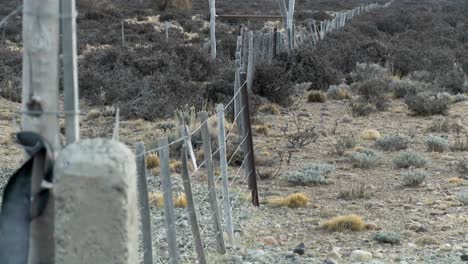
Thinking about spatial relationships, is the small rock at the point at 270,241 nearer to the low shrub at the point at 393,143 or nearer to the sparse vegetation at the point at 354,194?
the sparse vegetation at the point at 354,194

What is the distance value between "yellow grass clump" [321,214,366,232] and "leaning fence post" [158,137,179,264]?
10.8 feet

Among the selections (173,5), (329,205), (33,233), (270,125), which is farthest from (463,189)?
(173,5)

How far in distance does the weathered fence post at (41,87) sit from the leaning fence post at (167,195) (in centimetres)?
188

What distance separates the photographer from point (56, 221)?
2291mm

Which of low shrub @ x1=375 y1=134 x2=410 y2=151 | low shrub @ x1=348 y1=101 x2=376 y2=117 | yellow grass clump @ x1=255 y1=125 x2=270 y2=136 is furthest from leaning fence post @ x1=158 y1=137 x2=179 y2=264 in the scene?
low shrub @ x1=348 y1=101 x2=376 y2=117

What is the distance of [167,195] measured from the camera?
4.80 m

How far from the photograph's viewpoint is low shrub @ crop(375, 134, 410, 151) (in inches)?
490

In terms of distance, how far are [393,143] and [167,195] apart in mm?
8219

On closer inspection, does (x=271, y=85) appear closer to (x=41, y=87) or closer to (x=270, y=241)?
(x=270, y=241)

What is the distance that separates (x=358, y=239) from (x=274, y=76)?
8893mm

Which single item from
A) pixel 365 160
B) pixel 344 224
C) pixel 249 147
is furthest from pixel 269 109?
pixel 344 224

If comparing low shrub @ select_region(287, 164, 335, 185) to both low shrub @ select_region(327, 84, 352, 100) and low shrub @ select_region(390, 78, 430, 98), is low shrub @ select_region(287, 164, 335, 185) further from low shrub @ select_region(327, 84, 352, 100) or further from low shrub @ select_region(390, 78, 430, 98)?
low shrub @ select_region(390, 78, 430, 98)

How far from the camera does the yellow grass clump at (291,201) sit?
29.5 ft

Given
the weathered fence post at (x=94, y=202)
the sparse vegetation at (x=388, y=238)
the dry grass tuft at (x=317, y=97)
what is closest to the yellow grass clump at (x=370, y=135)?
the dry grass tuft at (x=317, y=97)
